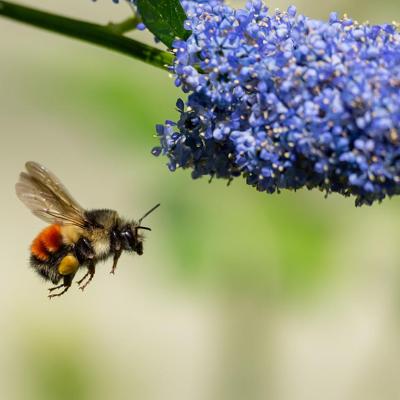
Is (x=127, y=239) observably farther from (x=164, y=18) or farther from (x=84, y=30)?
(x=164, y=18)

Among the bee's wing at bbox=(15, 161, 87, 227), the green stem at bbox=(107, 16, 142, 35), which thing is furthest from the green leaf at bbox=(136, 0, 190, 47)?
the bee's wing at bbox=(15, 161, 87, 227)

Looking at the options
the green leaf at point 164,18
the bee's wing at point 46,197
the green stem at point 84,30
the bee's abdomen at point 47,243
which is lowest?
the bee's abdomen at point 47,243

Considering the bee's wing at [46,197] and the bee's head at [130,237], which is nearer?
the bee's wing at [46,197]

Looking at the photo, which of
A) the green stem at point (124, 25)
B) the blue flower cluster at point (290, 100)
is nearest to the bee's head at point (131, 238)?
the blue flower cluster at point (290, 100)

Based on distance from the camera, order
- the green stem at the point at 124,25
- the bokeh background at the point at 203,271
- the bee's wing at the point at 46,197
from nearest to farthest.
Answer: the green stem at the point at 124,25, the bee's wing at the point at 46,197, the bokeh background at the point at 203,271

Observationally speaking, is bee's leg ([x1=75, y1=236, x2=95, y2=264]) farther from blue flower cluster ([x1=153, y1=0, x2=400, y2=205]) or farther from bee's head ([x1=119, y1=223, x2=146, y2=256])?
blue flower cluster ([x1=153, y1=0, x2=400, y2=205])

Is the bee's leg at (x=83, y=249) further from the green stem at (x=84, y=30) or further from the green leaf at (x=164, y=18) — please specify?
the green leaf at (x=164, y=18)
